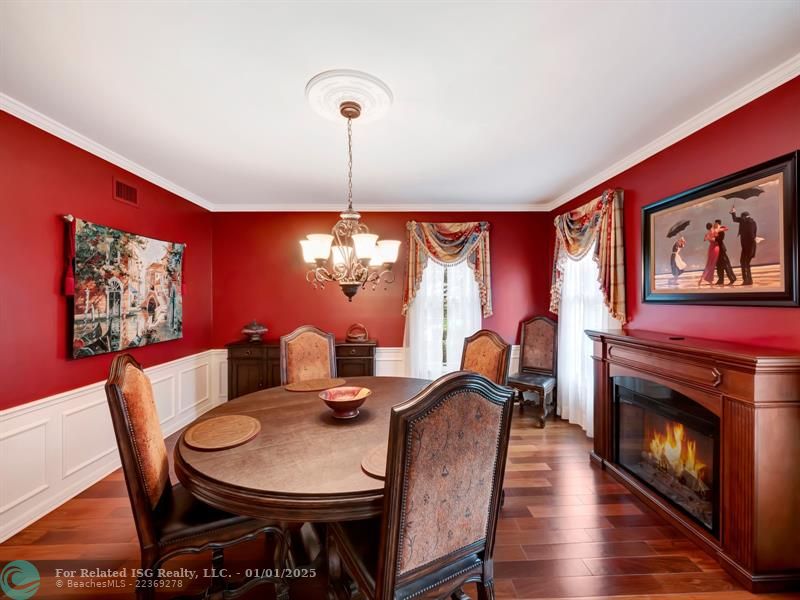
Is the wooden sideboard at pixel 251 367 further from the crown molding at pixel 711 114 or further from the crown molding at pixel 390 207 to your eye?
the crown molding at pixel 711 114

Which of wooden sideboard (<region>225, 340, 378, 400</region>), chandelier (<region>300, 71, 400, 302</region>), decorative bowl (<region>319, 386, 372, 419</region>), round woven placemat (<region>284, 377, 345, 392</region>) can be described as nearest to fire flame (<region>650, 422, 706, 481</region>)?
decorative bowl (<region>319, 386, 372, 419</region>)

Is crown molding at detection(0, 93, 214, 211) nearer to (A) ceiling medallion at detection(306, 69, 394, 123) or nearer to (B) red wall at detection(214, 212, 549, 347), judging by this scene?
(B) red wall at detection(214, 212, 549, 347)

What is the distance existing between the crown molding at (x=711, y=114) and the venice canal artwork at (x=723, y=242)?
0.47m

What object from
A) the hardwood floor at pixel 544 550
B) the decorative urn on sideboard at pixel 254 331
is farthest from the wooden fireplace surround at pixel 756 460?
the decorative urn on sideboard at pixel 254 331

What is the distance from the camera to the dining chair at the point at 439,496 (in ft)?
3.37

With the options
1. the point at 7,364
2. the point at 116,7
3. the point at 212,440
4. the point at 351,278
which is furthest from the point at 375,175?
the point at 7,364

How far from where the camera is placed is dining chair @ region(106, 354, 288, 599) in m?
1.30

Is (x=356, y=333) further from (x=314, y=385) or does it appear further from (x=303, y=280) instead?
(x=314, y=385)

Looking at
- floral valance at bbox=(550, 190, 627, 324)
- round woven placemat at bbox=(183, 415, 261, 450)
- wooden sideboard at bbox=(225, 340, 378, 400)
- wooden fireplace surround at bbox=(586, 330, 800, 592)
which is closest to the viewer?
round woven placemat at bbox=(183, 415, 261, 450)

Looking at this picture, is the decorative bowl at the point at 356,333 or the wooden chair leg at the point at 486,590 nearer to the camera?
the wooden chair leg at the point at 486,590

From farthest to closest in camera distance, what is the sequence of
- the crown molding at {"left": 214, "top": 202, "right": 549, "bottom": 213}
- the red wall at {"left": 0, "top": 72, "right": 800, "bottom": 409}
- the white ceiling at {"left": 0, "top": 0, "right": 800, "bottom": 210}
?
the crown molding at {"left": 214, "top": 202, "right": 549, "bottom": 213}
the red wall at {"left": 0, "top": 72, "right": 800, "bottom": 409}
the white ceiling at {"left": 0, "top": 0, "right": 800, "bottom": 210}

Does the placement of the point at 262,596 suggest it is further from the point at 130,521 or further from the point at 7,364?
the point at 7,364

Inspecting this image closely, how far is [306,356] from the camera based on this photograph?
2902 millimetres

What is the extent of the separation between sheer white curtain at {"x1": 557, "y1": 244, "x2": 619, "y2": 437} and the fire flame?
109 centimetres
